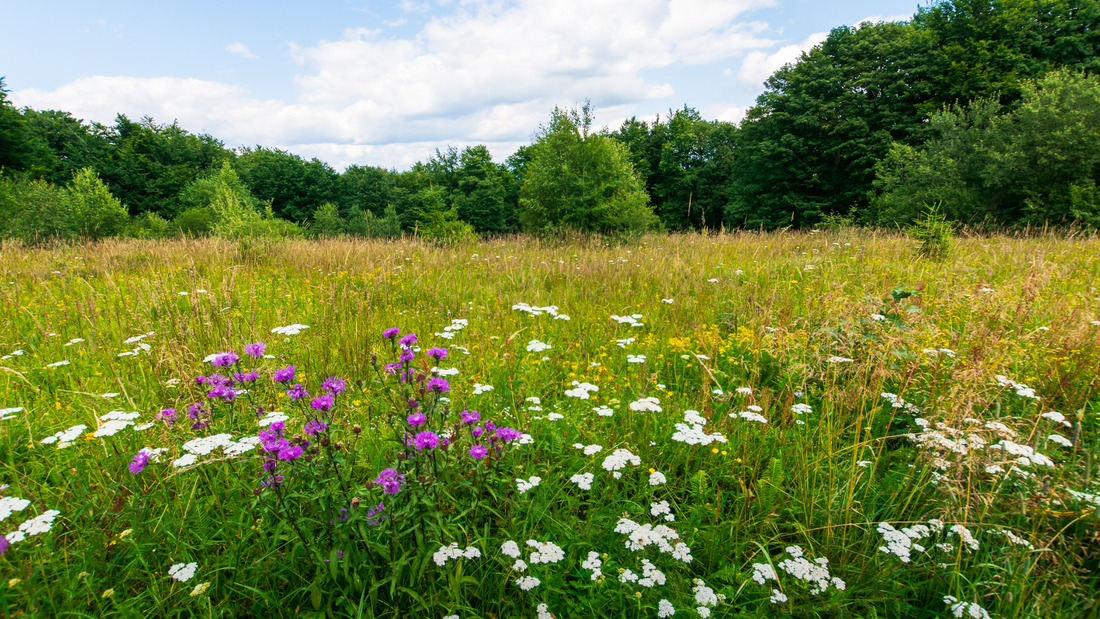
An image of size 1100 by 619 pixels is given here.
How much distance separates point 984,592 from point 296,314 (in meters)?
4.83

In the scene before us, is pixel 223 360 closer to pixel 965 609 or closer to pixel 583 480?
pixel 583 480

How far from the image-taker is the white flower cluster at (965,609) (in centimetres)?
119

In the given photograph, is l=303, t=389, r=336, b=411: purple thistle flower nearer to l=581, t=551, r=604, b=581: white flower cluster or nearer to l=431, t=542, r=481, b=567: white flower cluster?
l=431, t=542, r=481, b=567: white flower cluster

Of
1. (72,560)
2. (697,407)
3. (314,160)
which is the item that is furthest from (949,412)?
(314,160)

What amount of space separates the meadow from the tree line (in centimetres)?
436

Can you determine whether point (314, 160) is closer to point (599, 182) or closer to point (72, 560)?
point (599, 182)

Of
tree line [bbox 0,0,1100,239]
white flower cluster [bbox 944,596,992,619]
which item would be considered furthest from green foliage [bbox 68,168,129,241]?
white flower cluster [bbox 944,596,992,619]

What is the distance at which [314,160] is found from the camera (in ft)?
181

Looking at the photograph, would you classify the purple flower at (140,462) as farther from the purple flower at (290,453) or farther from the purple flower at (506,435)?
the purple flower at (506,435)

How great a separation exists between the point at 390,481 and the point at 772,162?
35.1 m

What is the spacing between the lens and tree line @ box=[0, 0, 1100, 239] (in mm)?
14109

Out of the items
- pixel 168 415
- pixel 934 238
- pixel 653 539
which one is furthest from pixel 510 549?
pixel 934 238

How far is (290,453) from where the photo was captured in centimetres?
125

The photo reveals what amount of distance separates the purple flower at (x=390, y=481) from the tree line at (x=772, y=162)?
588 cm
